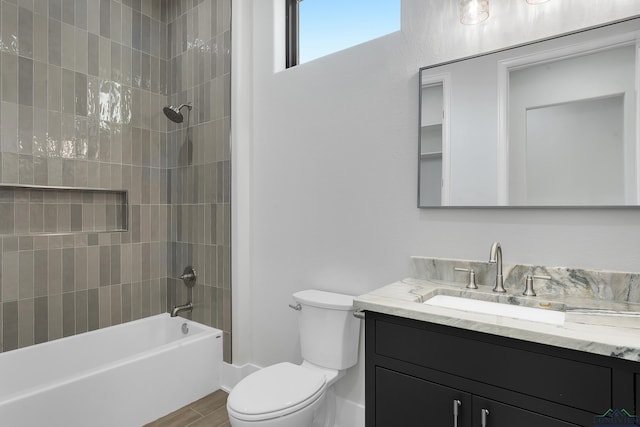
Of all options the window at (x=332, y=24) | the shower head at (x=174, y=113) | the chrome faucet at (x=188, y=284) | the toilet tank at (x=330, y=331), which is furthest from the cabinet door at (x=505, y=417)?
the shower head at (x=174, y=113)

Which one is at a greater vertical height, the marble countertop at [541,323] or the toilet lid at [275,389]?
the marble countertop at [541,323]

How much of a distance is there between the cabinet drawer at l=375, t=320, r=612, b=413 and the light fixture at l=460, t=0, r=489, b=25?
1.27 metres

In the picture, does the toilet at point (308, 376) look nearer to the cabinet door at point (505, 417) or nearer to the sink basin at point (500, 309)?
the sink basin at point (500, 309)

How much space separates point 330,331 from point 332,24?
1815 millimetres

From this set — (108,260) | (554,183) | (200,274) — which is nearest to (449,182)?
(554,183)

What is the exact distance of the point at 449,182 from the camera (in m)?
1.58

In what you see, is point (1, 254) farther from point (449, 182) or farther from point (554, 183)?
point (554, 183)

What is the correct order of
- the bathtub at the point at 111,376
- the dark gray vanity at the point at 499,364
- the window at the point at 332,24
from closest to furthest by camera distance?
the dark gray vanity at the point at 499,364, the bathtub at the point at 111,376, the window at the point at 332,24

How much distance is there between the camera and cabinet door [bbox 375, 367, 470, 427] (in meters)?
1.06

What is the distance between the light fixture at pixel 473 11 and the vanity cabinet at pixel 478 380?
1.27 metres

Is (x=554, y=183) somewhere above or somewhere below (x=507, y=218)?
above

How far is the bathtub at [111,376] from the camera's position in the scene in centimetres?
169

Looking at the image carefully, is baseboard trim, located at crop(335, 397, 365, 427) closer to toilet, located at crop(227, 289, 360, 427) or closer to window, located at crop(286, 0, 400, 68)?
toilet, located at crop(227, 289, 360, 427)

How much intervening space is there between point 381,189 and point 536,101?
0.74 meters
